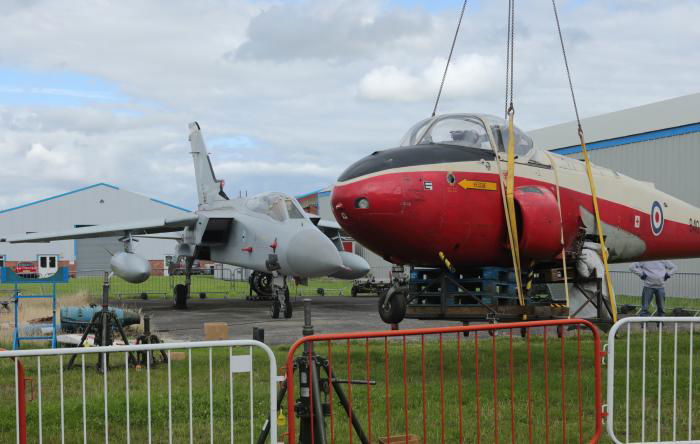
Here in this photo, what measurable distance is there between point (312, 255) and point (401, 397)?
1054 cm

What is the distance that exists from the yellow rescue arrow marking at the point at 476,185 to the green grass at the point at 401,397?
1.99m

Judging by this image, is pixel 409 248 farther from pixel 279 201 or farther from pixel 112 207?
pixel 112 207

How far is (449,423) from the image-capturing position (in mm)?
6484

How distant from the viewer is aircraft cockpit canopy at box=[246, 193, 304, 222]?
19.3 metres

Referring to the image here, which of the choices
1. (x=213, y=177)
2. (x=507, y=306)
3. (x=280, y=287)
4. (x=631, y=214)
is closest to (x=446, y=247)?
(x=507, y=306)

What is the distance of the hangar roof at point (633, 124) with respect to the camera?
26184 millimetres

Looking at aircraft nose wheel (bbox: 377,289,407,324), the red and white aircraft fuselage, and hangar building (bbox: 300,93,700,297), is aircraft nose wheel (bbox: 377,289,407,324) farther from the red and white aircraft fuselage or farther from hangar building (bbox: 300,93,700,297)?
hangar building (bbox: 300,93,700,297)

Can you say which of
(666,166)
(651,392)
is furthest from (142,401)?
(666,166)

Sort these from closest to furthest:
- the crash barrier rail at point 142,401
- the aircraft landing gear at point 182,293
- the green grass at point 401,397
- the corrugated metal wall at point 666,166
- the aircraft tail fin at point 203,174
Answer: the crash barrier rail at point 142,401
the green grass at point 401,397
the aircraft landing gear at point 182,293
the aircraft tail fin at point 203,174
the corrugated metal wall at point 666,166

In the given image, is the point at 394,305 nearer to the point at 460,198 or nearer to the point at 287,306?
the point at 460,198

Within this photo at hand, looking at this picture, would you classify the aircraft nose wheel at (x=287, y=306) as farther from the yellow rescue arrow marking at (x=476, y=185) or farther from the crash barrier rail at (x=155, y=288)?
the crash barrier rail at (x=155, y=288)

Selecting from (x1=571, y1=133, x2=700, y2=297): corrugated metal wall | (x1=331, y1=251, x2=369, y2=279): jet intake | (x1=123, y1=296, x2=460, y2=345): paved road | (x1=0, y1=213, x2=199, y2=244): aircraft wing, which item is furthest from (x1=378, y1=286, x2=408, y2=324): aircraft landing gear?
(x1=571, y1=133, x2=700, y2=297): corrugated metal wall

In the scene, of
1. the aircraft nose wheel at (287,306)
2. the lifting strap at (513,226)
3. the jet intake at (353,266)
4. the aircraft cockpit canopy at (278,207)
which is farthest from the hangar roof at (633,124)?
the lifting strap at (513,226)

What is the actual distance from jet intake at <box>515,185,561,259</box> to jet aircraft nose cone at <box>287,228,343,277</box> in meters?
9.52
